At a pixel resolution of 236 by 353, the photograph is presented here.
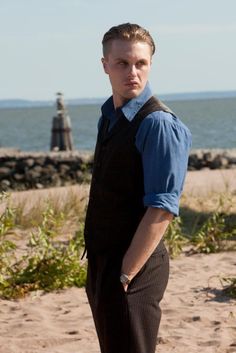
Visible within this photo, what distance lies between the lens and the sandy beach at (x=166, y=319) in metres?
5.45

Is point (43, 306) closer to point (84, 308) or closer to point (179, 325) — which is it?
point (84, 308)

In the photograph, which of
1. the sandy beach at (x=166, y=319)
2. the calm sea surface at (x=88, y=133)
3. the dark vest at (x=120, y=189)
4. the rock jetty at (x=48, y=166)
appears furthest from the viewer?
the calm sea surface at (x=88, y=133)

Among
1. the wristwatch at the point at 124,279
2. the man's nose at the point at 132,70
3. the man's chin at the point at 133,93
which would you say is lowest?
the wristwatch at the point at 124,279

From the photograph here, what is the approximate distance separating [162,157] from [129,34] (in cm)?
47

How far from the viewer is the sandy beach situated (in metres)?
5.45

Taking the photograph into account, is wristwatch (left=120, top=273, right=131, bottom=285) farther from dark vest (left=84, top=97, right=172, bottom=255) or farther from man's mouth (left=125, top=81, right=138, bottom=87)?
man's mouth (left=125, top=81, right=138, bottom=87)

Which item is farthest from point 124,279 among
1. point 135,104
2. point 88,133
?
point 88,133

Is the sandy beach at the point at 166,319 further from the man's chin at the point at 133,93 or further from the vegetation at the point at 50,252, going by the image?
the man's chin at the point at 133,93

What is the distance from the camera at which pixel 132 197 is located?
10.3 feet

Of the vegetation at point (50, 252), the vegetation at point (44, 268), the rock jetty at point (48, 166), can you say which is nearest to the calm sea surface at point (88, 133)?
the rock jetty at point (48, 166)

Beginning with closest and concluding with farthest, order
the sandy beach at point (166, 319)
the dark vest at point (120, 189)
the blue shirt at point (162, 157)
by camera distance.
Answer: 1. the blue shirt at point (162, 157)
2. the dark vest at point (120, 189)
3. the sandy beach at point (166, 319)

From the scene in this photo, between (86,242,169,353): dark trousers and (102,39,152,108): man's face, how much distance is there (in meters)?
0.60

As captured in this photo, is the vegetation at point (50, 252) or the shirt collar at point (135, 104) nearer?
the shirt collar at point (135, 104)

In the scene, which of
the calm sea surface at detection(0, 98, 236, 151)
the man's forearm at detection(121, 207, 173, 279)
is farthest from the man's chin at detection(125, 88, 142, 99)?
the calm sea surface at detection(0, 98, 236, 151)
